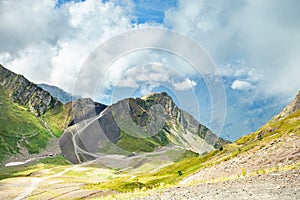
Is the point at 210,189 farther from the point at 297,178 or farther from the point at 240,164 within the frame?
the point at 240,164

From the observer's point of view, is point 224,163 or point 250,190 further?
point 224,163

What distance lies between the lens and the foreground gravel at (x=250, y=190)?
19.8 metres

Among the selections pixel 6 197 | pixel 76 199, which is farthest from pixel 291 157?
pixel 6 197

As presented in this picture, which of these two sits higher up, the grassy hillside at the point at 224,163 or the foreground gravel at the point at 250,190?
the grassy hillside at the point at 224,163

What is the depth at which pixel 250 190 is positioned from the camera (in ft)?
71.2

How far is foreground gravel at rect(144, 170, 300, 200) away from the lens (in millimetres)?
19833

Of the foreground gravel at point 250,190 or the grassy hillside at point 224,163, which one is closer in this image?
the foreground gravel at point 250,190

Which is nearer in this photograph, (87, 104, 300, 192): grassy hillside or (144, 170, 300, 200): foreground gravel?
(144, 170, 300, 200): foreground gravel

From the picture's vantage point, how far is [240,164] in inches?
2004

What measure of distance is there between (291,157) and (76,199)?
4933 cm

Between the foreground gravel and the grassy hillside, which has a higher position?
the grassy hillside

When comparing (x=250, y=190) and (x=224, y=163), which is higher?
(x=224, y=163)

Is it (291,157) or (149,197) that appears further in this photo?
(291,157)

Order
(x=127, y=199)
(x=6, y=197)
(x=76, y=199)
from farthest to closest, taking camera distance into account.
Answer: (x=6, y=197)
(x=76, y=199)
(x=127, y=199)
